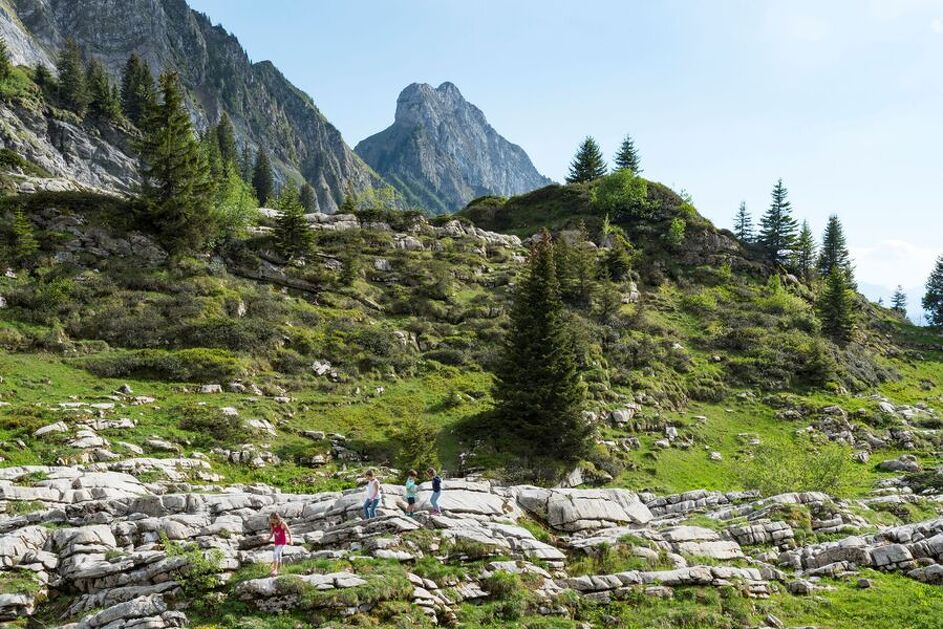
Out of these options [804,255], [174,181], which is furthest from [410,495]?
[804,255]

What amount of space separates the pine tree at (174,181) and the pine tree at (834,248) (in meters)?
110

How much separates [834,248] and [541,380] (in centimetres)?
9825

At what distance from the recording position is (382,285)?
65688 mm

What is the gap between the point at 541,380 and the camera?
3869 centimetres

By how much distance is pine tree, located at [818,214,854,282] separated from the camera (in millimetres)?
107312

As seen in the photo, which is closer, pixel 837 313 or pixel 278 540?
pixel 278 540

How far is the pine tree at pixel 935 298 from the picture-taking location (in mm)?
100375

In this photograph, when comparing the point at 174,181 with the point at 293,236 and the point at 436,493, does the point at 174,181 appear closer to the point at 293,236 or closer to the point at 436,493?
the point at 293,236

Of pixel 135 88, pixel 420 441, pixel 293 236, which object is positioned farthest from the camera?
pixel 135 88

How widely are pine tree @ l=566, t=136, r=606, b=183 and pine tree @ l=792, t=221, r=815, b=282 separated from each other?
4142 centimetres

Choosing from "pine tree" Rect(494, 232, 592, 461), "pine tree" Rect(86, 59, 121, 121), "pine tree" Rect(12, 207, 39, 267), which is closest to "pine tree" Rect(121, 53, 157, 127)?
"pine tree" Rect(86, 59, 121, 121)

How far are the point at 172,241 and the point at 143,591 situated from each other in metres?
45.3

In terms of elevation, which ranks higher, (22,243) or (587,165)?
(587,165)

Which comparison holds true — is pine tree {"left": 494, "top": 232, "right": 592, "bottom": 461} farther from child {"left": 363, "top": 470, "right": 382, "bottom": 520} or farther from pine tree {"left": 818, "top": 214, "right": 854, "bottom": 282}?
pine tree {"left": 818, "top": 214, "right": 854, "bottom": 282}
